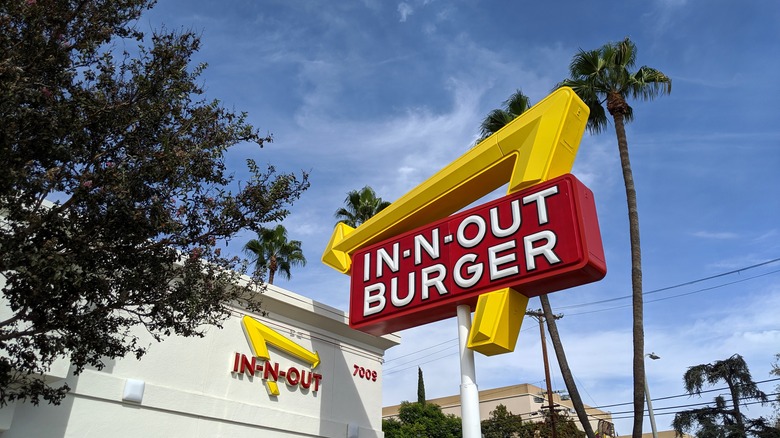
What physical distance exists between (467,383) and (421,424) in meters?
36.5

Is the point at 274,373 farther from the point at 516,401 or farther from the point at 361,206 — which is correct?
the point at 516,401

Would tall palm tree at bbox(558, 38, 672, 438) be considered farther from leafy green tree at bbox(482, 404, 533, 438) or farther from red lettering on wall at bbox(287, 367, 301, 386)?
leafy green tree at bbox(482, 404, 533, 438)

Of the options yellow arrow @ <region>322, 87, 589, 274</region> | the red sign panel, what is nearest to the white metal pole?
the red sign panel

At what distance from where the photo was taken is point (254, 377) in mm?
16141

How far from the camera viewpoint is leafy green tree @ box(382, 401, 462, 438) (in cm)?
4631

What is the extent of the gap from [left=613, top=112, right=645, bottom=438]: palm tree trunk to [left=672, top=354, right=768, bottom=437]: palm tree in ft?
66.4

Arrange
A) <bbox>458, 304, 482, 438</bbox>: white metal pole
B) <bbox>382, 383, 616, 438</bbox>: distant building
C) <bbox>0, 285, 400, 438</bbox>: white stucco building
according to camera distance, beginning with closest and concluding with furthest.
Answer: <bbox>458, 304, 482, 438</bbox>: white metal pole
<bbox>0, 285, 400, 438</bbox>: white stucco building
<bbox>382, 383, 616, 438</bbox>: distant building

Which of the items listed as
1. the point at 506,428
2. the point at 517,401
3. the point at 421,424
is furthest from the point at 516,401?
the point at 421,424

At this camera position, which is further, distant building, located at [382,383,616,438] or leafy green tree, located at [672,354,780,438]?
distant building, located at [382,383,616,438]

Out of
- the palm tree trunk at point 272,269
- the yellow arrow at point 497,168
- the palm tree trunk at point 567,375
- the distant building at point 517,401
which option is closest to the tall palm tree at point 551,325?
the palm tree trunk at point 567,375

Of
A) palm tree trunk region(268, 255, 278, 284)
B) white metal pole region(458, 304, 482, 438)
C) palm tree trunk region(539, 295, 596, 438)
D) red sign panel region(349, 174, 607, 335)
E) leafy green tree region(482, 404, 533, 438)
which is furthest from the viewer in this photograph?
leafy green tree region(482, 404, 533, 438)

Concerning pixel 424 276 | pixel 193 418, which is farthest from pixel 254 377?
pixel 424 276

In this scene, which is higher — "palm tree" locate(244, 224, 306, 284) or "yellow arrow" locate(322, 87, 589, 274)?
"palm tree" locate(244, 224, 306, 284)

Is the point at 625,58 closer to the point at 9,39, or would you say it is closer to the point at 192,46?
the point at 192,46
